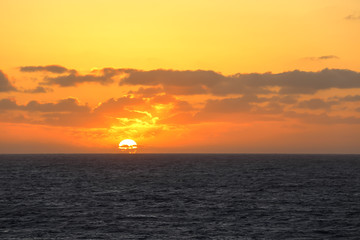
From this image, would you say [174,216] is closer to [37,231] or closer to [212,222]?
[212,222]

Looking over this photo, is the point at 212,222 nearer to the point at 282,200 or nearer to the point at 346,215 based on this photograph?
the point at 346,215

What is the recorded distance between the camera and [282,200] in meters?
74.4

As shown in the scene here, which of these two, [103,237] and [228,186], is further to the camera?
[228,186]

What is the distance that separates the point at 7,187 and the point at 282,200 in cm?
5354

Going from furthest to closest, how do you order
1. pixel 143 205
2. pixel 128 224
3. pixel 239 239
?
pixel 143 205 < pixel 128 224 < pixel 239 239

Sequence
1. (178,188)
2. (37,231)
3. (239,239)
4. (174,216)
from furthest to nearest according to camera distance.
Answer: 1. (178,188)
2. (174,216)
3. (37,231)
4. (239,239)

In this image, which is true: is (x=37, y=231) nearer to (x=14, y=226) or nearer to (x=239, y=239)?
(x=14, y=226)

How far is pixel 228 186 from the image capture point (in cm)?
9825

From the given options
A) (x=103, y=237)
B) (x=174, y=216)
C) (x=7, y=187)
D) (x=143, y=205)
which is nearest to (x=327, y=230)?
(x=174, y=216)

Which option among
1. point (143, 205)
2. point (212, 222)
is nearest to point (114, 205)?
point (143, 205)

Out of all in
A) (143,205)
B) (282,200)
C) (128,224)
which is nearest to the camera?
(128,224)

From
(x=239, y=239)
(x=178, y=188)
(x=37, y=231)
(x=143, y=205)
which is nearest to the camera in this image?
(x=239, y=239)

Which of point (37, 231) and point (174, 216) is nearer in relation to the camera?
point (37, 231)

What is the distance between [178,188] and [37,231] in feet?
151
